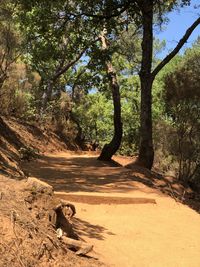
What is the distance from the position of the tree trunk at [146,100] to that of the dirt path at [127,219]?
1.43m

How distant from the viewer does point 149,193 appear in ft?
43.9

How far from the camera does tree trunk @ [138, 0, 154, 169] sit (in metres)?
17.2

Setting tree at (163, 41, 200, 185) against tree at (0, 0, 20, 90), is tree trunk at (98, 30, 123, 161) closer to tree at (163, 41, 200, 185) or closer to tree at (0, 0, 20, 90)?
tree at (163, 41, 200, 185)

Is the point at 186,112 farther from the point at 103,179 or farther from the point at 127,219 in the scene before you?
the point at 127,219

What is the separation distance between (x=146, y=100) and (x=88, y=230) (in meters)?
9.50

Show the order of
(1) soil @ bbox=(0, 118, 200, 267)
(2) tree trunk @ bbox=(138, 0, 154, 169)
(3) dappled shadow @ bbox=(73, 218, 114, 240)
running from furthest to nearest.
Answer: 1. (2) tree trunk @ bbox=(138, 0, 154, 169)
2. (3) dappled shadow @ bbox=(73, 218, 114, 240)
3. (1) soil @ bbox=(0, 118, 200, 267)

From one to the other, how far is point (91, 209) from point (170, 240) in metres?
2.43

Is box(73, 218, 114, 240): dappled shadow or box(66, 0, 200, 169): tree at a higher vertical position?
box(66, 0, 200, 169): tree

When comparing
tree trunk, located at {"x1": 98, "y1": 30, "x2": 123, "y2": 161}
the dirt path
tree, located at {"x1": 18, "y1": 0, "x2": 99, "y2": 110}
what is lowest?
the dirt path

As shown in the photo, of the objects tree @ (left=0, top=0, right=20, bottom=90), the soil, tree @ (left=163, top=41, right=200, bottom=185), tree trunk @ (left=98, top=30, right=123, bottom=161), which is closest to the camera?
the soil

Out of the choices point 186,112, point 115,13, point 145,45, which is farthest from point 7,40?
point 186,112

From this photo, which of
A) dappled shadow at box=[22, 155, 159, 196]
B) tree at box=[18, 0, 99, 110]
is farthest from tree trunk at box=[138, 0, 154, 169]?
tree at box=[18, 0, 99, 110]

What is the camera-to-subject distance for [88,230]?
8375 mm

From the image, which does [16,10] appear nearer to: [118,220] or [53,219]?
[118,220]
